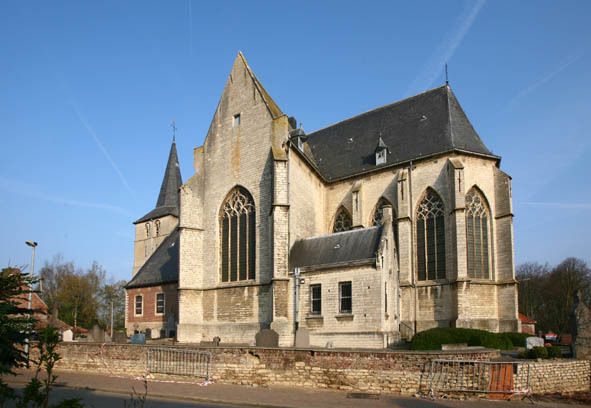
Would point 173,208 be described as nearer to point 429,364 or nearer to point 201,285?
point 201,285

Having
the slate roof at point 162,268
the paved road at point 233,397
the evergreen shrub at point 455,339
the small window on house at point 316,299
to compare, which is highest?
the slate roof at point 162,268

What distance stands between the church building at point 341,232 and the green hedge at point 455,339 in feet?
5.98

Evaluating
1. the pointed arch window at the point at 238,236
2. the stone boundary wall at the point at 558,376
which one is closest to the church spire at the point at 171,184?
the pointed arch window at the point at 238,236

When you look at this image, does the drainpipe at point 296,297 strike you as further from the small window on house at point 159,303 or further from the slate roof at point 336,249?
the small window on house at point 159,303

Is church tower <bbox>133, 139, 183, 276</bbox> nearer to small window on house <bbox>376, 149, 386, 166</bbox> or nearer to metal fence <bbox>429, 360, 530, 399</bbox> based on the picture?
small window on house <bbox>376, 149, 386, 166</bbox>

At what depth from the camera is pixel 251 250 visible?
88.8 feet

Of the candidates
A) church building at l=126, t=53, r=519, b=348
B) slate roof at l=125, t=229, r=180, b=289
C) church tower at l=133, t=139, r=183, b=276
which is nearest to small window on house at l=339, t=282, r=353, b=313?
church building at l=126, t=53, r=519, b=348

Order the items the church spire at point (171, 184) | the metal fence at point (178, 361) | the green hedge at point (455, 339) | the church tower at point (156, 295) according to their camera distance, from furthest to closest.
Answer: the church spire at point (171, 184), the church tower at point (156, 295), the green hedge at point (455, 339), the metal fence at point (178, 361)

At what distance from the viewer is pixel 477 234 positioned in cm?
2770

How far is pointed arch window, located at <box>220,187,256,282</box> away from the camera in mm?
27094

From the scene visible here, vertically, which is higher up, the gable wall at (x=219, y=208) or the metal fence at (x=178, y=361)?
the gable wall at (x=219, y=208)

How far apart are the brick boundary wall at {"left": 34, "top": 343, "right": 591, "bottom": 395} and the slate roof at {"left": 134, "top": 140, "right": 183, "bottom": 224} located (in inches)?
1220

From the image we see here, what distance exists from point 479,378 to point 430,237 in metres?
14.7

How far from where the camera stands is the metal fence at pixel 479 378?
44.6ft
